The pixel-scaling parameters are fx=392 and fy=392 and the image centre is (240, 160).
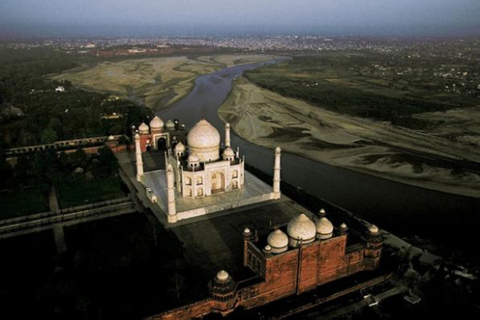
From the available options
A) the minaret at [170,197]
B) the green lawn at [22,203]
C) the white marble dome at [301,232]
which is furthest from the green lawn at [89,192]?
the white marble dome at [301,232]

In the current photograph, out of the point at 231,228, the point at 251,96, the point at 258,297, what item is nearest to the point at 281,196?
the point at 231,228

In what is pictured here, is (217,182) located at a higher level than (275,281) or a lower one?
higher

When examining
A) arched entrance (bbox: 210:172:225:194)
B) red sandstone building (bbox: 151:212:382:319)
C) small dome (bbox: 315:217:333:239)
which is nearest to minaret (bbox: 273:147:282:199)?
arched entrance (bbox: 210:172:225:194)

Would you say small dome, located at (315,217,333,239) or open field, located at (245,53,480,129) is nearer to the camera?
small dome, located at (315,217,333,239)

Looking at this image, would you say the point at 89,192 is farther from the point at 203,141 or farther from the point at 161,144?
the point at 161,144

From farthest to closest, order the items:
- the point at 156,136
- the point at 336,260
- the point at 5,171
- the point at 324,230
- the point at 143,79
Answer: the point at 143,79
the point at 156,136
the point at 5,171
the point at 336,260
the point at 324,230

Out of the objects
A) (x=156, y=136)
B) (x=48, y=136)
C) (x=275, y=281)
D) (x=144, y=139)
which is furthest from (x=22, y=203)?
(x=275, y=281)

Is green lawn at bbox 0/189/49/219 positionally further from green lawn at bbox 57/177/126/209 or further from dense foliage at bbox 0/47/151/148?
dense foliage at bbox 0/47/151/148
